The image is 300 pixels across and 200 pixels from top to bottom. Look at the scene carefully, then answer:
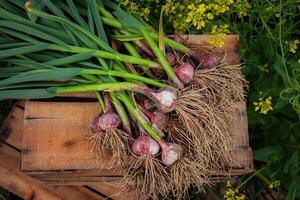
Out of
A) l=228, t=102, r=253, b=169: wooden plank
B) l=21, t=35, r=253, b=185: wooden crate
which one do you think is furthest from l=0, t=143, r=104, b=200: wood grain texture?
l=228, t=102, r=253, b=169: wooden plank

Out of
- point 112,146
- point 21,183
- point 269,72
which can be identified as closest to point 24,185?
point 21,183

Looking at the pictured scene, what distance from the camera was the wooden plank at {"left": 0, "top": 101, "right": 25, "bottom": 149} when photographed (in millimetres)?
1743

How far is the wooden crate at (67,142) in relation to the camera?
1.50 metres

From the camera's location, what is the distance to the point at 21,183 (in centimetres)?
180

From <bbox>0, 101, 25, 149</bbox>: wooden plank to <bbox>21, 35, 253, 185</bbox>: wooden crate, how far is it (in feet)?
0.70

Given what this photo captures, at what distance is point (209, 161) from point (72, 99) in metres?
0.50

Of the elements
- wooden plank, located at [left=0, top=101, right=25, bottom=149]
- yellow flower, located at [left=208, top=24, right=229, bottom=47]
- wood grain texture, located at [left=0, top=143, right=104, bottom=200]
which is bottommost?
wood grain texture, located at [left=0, top=143, right=104, bottom=200]

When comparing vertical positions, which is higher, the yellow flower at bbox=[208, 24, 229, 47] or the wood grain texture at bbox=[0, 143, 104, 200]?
the yellow flower at bbox=[208, 24, 229, 47]

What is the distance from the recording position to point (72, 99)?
1566mm

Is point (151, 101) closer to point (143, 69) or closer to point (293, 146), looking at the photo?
point (143, 69)

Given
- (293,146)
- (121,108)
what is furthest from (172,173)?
(293,146)

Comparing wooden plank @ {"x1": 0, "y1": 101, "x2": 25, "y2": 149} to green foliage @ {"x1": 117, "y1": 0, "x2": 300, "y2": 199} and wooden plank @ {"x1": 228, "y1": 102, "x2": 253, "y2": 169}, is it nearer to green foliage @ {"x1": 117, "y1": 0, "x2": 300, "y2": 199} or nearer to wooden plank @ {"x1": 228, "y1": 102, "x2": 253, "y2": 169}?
green foliage @ {"x1": 117, "y1": 0, "x2": 300, "y2": 199}

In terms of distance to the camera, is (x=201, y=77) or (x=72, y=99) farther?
(x=72, y=99)

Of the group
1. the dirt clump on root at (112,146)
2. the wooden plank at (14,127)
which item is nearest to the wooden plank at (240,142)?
the dirt clump on root at (112,146)
